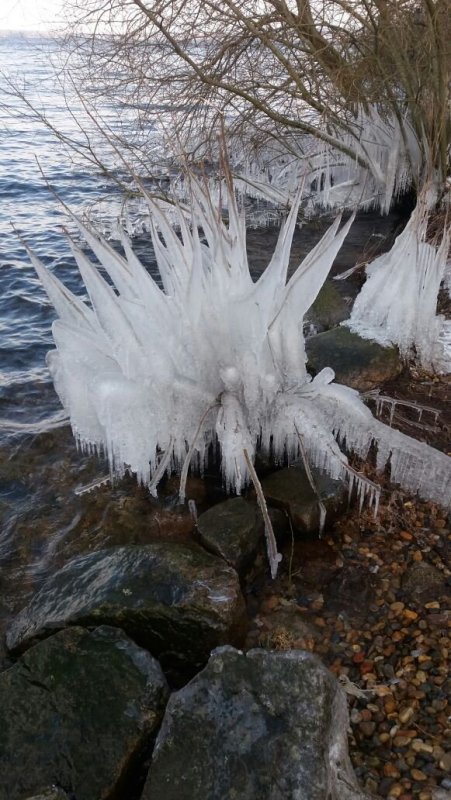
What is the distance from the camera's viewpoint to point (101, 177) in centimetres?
1343

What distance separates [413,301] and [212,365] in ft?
7.97

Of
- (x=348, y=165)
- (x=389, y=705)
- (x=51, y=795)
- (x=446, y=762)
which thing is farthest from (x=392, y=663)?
(x=348, y=165)

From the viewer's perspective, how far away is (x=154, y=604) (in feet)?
10.2

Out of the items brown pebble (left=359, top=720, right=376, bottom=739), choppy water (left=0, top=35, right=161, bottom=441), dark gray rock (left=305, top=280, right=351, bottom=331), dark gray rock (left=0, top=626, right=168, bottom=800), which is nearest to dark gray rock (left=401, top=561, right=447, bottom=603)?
brown pebble (left=359, top=720, right=376, bottom=739)

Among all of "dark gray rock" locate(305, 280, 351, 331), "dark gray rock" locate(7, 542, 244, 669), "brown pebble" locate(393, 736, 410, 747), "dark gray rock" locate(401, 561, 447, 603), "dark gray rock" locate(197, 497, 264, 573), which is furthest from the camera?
"dark gray rock" locate(305, 280, 351, 331)

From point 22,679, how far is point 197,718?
82 cm

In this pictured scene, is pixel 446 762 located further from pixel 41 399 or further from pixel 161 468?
pixel 41 399

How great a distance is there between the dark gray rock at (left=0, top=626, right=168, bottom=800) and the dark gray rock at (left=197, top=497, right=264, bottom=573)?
899 mm

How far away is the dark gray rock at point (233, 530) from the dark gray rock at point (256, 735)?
969 mm

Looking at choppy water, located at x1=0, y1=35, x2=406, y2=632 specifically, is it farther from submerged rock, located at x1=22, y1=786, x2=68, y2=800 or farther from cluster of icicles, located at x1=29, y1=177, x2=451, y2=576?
submerged rock, located at x1=22, y1=786, x2=68, y2=800

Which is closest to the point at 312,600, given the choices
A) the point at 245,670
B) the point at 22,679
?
the point at 245,670

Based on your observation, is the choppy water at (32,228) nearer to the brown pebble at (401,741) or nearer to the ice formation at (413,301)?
the ice formation at (413,301)

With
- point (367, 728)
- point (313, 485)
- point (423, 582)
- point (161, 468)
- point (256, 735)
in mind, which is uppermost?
point (161, 468)

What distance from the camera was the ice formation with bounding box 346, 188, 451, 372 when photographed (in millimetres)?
5430
